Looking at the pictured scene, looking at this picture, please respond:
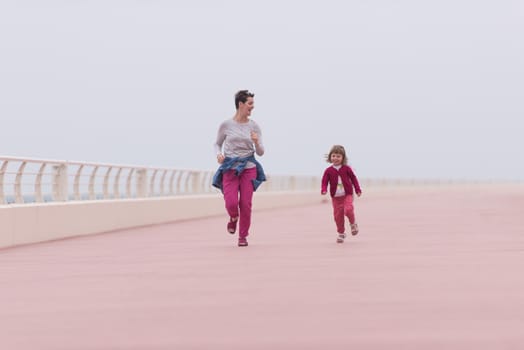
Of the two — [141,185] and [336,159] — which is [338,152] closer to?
[336,159]

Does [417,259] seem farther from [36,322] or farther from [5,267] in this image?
[36,322]

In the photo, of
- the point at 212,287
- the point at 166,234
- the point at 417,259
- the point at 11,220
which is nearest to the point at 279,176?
the point at 166,234

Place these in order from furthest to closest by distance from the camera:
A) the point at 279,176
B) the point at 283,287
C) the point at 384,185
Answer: the point at 384,185, the point at 279,176, the point at 283,287

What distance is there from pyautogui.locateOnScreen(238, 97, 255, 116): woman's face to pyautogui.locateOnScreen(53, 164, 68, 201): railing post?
535 centimetres

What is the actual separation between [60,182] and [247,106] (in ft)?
18.1

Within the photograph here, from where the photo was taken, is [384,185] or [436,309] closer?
[436,309]

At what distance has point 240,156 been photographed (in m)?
13.4

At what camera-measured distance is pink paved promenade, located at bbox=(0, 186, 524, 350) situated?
572 cm

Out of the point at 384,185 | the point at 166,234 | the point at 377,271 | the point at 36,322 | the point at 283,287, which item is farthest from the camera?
the point at 384,185

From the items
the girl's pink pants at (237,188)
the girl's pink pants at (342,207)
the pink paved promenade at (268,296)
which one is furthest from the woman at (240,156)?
the girl's pink pants at (342,207)

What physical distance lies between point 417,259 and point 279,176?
30463 millimetres

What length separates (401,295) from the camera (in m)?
7.56

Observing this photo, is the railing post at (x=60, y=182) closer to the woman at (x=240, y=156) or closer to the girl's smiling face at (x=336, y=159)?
the woman at (x=240, y=156)

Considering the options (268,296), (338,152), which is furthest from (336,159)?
(268,296)
